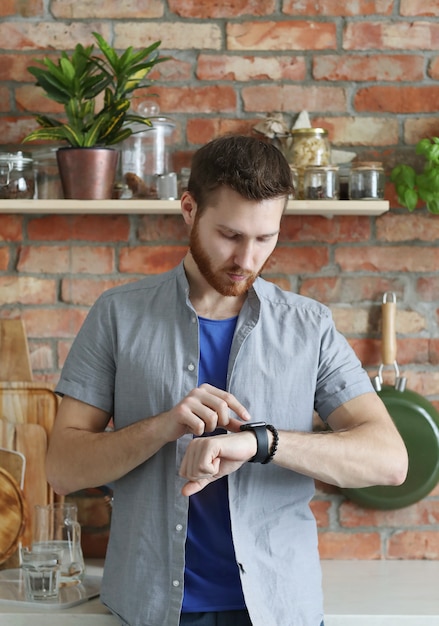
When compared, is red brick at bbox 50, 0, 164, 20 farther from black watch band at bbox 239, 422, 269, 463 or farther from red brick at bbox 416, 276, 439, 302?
black watch band at bbox 239, 422, 269, 463

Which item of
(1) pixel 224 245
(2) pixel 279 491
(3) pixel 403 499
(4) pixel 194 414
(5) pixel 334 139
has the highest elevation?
(5) pixel 334 139

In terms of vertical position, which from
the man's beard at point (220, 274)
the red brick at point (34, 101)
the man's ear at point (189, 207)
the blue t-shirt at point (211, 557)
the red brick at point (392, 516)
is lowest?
the red brick at point (392, 516)

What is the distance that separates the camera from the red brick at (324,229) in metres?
2.22

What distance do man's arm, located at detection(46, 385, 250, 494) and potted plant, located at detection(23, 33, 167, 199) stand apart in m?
0.64

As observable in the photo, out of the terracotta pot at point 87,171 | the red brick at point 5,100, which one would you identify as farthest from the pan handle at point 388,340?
the red brick at point 5,100

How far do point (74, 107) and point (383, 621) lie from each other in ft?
4.22

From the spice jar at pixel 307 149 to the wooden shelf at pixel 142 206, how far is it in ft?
0.22

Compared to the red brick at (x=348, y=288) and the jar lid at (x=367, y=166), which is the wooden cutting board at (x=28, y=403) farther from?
the jar lid at (x=367, y=166)

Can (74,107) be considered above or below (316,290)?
above

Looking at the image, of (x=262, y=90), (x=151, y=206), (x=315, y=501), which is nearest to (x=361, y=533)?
(x=315, y=501)

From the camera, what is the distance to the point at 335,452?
1.51 metres

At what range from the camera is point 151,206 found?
2.04 meters

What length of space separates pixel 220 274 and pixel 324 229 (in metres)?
0.75

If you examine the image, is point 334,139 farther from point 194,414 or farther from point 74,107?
point 194,414
